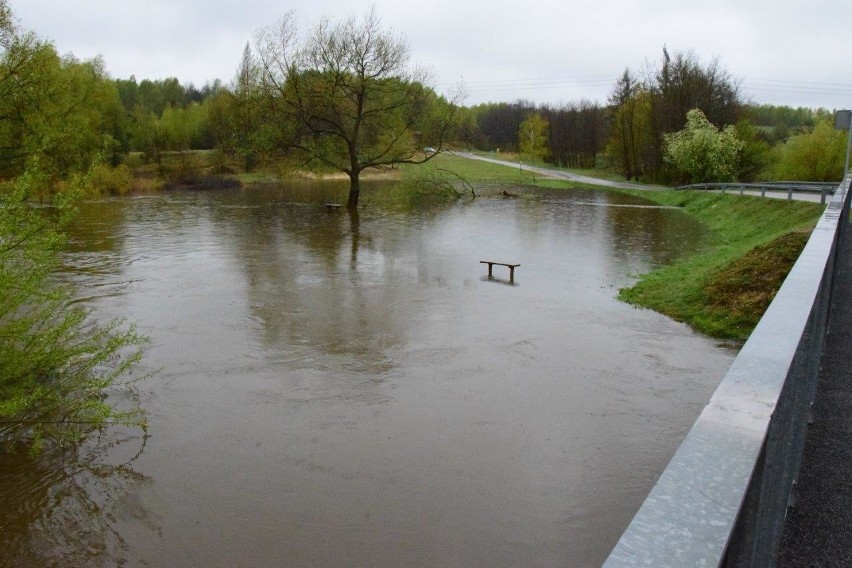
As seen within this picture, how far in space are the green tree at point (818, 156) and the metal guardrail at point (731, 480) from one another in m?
41.5

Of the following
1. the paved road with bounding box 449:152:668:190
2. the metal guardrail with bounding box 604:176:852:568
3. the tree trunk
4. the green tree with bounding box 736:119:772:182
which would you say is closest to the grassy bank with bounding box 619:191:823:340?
the metal guardrail with bounding box 604:176:852:568

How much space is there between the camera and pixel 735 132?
48.8 m

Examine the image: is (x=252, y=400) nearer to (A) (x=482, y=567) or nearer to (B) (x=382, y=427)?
(B) (x=382, y=427)

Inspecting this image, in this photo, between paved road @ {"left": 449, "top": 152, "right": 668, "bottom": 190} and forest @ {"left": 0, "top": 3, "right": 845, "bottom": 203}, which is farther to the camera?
paved road @ {"left": 449, "top": 152, "right": 668, "bottom": 190}

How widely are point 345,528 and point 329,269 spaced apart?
14.1 meters

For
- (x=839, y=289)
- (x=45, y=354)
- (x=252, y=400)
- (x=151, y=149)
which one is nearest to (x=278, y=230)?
(x=252, y=400)

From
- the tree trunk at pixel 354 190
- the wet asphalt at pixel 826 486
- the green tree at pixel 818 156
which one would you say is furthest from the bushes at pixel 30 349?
the green tree at pixel 818 156

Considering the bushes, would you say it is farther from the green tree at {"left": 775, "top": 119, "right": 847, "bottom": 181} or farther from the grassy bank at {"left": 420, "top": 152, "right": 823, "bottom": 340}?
the green tree at {"left": 775, "top": 119, "right": 847, "bottom": 181}

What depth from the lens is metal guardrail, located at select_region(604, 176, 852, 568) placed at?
4.48 ft

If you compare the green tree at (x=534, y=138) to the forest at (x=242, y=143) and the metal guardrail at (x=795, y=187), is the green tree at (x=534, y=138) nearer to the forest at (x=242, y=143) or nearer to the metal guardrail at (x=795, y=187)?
the forest at (x=242, y=143)

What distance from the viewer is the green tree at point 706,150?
47156mm

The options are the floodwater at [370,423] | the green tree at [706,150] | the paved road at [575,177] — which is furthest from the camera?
the paved road at [575,177]

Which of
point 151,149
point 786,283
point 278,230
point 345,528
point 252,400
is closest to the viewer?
point 786,283

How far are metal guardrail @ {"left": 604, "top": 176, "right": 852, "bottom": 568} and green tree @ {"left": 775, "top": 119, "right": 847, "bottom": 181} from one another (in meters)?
41.5
